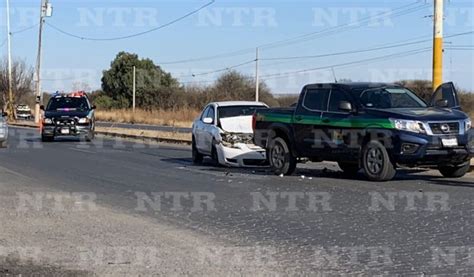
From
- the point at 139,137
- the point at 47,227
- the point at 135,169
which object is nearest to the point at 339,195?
the point at 47,227

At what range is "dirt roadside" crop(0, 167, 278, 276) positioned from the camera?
7.34 meters

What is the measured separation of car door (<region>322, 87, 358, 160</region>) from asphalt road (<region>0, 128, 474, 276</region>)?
59 cm

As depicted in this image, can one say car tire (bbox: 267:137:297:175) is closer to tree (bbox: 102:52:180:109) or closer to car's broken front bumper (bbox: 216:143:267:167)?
car's broken front bumper (bbox: 216:143:267:167)

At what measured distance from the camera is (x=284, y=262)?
24.8 ft

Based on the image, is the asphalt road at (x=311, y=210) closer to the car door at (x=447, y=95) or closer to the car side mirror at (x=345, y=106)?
the car side mirror at (x=345, y=106)

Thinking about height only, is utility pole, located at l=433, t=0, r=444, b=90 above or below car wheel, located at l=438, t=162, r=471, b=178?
above

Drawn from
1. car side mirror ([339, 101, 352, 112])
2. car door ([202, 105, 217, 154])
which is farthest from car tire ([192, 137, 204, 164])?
car side mirror ([339, 101, 352, 112])

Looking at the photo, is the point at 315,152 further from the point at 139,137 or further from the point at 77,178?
the point at 139,137

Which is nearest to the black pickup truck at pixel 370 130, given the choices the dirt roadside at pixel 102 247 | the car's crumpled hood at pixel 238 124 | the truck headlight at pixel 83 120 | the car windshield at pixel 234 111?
the car's crumpled hood at pixel 238 124

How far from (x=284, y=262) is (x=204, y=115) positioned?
479 inches

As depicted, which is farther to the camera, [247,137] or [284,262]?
[247,137]

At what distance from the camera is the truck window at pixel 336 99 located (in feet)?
47.7

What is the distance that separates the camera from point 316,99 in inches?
595

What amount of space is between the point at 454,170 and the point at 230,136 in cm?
534
